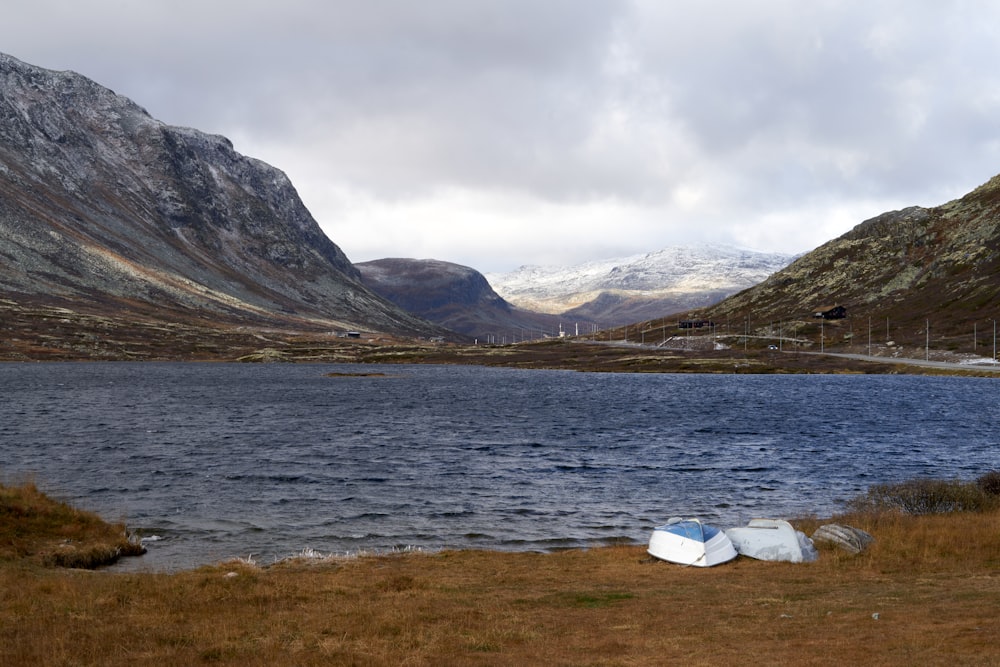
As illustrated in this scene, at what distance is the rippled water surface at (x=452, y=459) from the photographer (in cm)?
4222

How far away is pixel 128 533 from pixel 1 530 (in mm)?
5663

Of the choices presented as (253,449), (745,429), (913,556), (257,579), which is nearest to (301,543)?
(257,579)

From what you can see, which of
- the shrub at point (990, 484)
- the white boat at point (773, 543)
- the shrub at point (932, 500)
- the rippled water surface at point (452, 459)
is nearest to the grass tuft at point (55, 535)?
the rippled water surface at point (452, 459)

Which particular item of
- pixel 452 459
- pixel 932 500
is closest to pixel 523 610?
pixel 932 500

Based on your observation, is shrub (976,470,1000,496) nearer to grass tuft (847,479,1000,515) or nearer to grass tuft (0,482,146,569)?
grass tuft (847,479,1000,515)

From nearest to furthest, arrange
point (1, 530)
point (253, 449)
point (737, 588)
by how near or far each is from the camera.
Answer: point (737, 588)
point (1, 530)
point (253, 449)

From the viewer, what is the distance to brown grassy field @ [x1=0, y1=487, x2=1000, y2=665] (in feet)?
59.3

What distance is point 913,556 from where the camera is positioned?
30484mm

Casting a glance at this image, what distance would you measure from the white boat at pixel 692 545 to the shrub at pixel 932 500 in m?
12.6

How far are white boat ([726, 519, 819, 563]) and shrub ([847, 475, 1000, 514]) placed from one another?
34.0 ft

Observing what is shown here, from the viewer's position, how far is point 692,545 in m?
32.2

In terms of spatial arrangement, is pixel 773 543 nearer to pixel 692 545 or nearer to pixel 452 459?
pixel 692 545

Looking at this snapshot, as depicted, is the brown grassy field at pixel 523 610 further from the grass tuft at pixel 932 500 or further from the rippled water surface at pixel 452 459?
the grass tuft at pixel 932 500

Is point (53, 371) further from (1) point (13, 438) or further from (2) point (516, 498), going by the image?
(2) point (516, 498)
